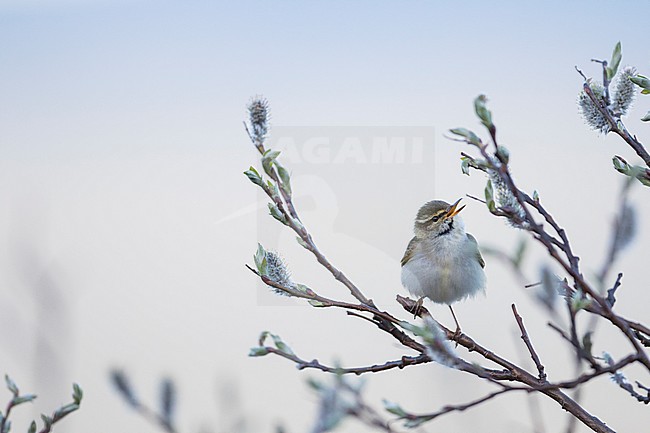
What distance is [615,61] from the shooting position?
81.6 inches

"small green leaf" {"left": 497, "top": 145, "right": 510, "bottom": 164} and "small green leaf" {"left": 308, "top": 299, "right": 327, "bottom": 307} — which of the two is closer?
"small green leaf" {"left": 497, "top": 145, "right": 510, "bottom": 164}

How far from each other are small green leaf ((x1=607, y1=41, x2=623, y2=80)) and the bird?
63.2 inches

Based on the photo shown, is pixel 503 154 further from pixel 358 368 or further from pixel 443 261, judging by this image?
pixel 443 261

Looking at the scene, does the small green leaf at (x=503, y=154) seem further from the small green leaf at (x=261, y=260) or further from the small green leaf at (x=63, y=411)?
the small green leaf at (x=63, y=411)

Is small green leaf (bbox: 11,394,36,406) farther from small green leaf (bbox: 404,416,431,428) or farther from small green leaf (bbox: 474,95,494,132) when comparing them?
small green leaf (bbox: 474,95,494,132)

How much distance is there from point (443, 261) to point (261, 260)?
1.89 metres

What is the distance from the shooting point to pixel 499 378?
6.63 feet

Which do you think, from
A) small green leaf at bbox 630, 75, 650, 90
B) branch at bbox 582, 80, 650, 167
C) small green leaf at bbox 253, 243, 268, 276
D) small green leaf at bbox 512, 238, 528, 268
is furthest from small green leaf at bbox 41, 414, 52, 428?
small green leaf at bbox 630, 75, 650, 90

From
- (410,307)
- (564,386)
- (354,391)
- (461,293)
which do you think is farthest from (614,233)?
(461,293)

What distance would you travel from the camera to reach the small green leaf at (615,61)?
2.07m

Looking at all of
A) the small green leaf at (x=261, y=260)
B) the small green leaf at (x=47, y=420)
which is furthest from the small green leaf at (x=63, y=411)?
the small green leaf at (x=261, y=260)

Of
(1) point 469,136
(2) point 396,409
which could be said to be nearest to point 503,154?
(1) point 469,136

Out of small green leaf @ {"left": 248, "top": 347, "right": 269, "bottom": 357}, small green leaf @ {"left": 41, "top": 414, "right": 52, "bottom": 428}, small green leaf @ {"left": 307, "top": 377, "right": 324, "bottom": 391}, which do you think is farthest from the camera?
small green leaf @ {"left": 248, "top": 347, "right": 269, "bottom": 357}

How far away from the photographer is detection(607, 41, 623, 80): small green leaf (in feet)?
6.79
